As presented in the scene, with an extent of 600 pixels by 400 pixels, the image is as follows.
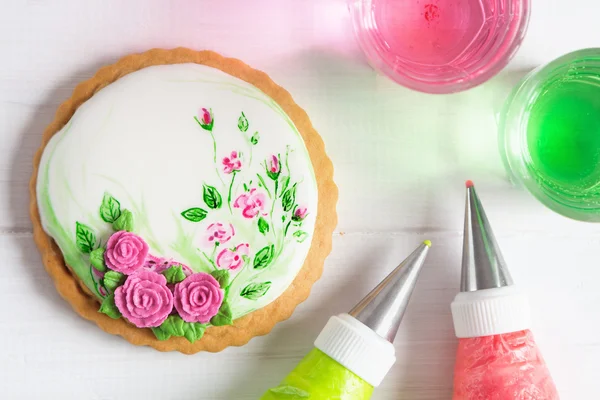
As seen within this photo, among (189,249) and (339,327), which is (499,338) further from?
(189,249)

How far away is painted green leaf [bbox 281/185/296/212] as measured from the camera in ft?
1.94

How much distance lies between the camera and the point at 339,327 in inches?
22.5

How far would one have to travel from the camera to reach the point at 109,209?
1.84ft

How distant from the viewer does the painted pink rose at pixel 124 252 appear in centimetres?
55

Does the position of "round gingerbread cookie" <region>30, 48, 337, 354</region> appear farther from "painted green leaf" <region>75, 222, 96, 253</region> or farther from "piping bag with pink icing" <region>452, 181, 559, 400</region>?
"piping bag with pink icing" <region>452, 181, 559, 400</region>

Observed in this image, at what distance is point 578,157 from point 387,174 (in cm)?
17

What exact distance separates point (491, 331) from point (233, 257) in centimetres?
23

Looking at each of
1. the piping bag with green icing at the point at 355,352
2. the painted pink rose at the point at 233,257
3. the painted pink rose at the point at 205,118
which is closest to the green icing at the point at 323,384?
the piping bag with green icing at the point at 355,352

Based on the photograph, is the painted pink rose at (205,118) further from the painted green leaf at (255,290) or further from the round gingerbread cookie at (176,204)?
the painted green leaf at (255,290)

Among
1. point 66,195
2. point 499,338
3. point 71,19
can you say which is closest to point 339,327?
point 499,338

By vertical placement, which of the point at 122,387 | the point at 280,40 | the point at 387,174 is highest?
the point at 280,40

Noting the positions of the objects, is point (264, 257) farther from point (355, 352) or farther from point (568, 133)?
point (568, 133)

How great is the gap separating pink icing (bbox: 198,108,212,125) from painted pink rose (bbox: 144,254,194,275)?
120 mm

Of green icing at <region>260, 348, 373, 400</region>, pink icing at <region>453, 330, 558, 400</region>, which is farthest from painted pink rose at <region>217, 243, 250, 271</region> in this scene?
pink icing at <region>453, 330, 558, 400</region>
